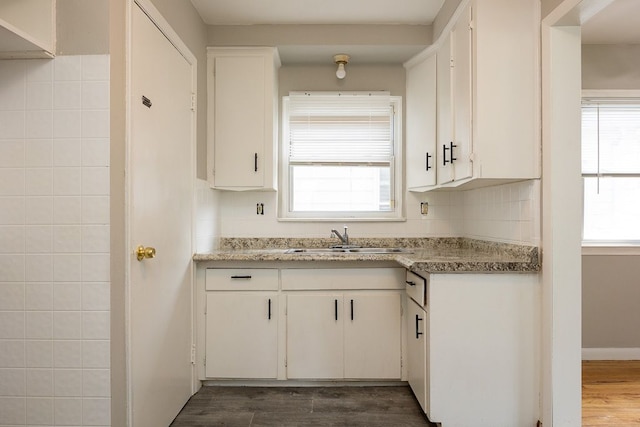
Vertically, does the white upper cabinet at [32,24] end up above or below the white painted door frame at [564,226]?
above

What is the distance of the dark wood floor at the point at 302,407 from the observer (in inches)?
91.0

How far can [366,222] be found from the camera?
337 centimetres

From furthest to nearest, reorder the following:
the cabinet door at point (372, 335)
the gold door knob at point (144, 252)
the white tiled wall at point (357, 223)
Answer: the white tiled wall at point (357, 223)
the cabinet door at point (372, 335)
the gold door knob at point (144, 252)

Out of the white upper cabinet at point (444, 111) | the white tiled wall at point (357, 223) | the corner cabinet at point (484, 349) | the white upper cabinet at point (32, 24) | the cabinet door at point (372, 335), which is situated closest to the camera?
the white upper cabinet at point (32, 24)

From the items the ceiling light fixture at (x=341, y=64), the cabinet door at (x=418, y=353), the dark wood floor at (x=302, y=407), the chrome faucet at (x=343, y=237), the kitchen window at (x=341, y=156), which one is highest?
the ceiling light fixture at (x=341, y=64)

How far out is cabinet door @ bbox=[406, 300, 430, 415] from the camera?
2229 millimetres

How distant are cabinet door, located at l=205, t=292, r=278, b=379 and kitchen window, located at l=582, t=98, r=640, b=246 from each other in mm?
→ 2526

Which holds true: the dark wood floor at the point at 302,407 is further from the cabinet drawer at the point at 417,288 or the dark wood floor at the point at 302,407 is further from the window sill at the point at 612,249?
the window sill at the point at 612,249

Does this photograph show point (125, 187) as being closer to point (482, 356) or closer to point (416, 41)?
point (482, 356)

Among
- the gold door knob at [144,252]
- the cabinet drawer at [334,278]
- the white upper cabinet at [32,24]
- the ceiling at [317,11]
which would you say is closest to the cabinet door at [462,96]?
the ceiling at [317,11]

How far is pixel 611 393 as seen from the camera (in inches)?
104

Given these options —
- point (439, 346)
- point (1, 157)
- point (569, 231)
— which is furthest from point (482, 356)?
point (1, 157)

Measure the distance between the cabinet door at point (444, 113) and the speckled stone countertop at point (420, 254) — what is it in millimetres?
522

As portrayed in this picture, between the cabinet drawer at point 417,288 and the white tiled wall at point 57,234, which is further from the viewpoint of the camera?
the cabinet drawer at point 417,288
